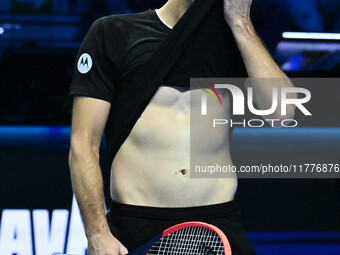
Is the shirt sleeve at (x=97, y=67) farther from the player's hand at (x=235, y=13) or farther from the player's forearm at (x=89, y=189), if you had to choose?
the player's hand at (x=235, y=13)

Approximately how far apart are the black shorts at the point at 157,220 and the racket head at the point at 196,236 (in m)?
0.09

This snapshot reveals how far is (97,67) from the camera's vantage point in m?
2.00

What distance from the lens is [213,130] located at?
2.05m

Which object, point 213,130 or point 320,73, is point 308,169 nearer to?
point 320,73

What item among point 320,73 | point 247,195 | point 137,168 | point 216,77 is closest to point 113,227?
point 137,168

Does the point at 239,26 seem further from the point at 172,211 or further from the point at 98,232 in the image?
the point at 98,232

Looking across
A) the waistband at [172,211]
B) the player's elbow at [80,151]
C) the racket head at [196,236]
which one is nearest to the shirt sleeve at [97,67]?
the player's elbow at [80,151]

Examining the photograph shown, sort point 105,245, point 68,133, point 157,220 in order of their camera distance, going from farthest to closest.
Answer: point 68,133 → point 157,220 → point 105,245

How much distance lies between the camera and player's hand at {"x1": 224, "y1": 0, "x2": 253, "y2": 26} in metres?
2.02

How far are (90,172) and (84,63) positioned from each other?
0.33m

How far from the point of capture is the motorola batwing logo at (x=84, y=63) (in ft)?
6.57

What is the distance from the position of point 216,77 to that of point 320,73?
417cm

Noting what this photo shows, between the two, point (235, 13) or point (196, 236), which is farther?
point (235, 13)

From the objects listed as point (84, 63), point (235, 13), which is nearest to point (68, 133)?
point (84, 63)
